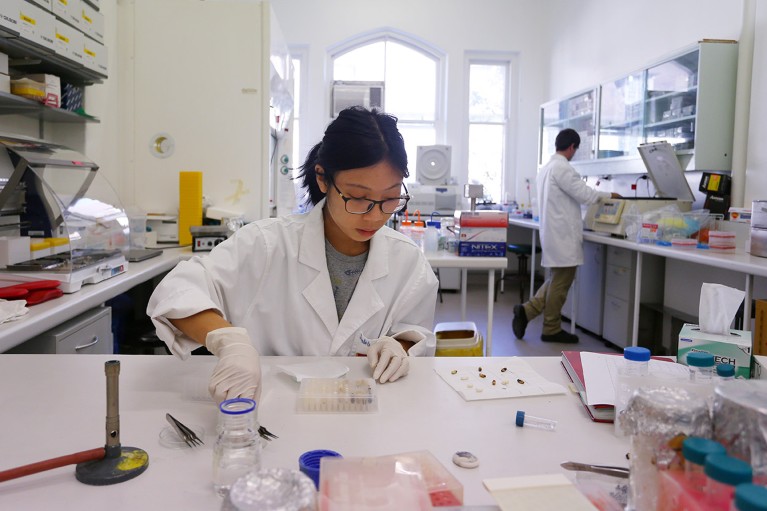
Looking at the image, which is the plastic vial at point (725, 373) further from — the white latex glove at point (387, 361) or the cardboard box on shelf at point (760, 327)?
the cardboard box on shelf at point (760, 327)

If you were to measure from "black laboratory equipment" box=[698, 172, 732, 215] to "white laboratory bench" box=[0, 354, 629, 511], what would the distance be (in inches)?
118

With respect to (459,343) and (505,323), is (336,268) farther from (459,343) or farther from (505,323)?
(505,323)

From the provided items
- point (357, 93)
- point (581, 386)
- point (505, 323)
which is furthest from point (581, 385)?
point (357, 93)

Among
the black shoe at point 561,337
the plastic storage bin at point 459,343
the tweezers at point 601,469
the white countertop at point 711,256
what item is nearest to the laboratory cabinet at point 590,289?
the black shoe at point 561,337

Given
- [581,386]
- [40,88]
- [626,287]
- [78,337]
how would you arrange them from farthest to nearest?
[626,287] → [40,88] → [78,337] → [581,386]

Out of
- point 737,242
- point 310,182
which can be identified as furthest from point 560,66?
point 310,182

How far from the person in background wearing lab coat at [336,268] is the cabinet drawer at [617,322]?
268cm

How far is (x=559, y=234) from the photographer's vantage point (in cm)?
419

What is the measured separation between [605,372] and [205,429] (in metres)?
0.74

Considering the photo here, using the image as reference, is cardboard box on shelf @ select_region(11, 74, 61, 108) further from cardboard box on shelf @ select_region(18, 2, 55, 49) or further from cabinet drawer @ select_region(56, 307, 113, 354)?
cabinet drawer @ select_region(56, 307, 113, 354)

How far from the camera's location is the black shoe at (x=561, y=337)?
4.23 meters

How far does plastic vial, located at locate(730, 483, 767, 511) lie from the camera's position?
1.27 feet

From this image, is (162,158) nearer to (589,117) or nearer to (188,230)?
(188,230)

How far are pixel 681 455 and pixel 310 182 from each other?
4.38ft
